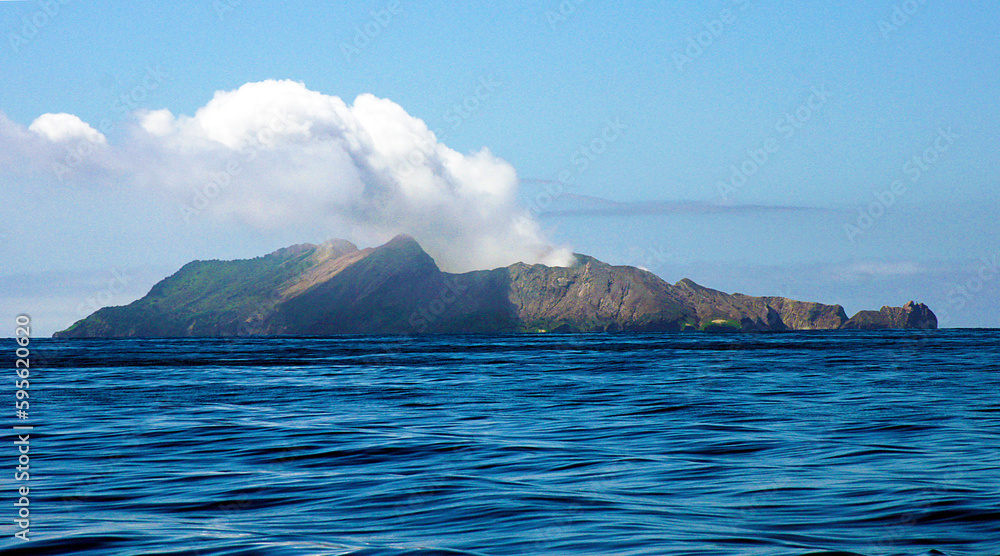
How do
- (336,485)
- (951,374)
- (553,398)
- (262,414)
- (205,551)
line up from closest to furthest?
(205,551) → (336,485) → (262,414) → (553,398) → (951,374)

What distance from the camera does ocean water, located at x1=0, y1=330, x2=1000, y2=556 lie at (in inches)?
428

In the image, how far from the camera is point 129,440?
2089 cm

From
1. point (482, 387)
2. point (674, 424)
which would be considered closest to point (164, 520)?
point (674, 424)

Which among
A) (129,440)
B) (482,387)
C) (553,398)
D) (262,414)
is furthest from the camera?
(482,387)

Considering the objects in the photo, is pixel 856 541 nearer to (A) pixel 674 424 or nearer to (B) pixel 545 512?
(B) pixel 545 512

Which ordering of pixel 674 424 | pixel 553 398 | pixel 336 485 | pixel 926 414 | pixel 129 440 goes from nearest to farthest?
1. pixel 336 485
2. pixel 129 440
3. pixel 674 424
4. pixel 926 414
5. pixel 553 398

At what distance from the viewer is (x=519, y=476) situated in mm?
15273

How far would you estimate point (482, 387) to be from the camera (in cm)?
4103

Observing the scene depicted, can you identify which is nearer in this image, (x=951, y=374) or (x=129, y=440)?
(x=129, y=440)

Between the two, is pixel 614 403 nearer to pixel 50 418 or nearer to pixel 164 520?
pixel 50 418

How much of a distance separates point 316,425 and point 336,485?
9825 mm

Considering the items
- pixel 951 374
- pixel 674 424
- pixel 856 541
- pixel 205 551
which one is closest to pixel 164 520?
pixel 205 551

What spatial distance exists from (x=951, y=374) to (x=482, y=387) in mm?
25114

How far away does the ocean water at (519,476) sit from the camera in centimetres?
1086
